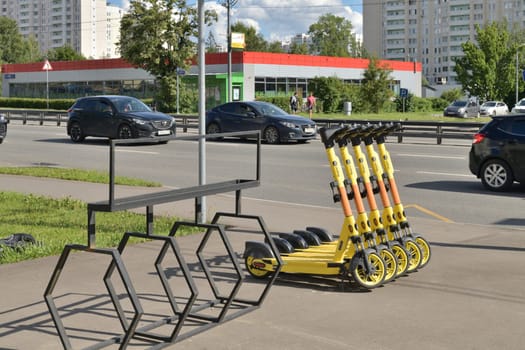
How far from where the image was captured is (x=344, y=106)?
59.7m

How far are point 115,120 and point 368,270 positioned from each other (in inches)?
818

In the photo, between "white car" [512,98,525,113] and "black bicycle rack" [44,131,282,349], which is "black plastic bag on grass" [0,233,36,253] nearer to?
"black bicycle rack" [44,131,282,349]

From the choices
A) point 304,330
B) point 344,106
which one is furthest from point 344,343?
point 344,106

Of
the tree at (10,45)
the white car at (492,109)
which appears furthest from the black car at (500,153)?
the tree at (10,45)

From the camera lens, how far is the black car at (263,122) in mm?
26734

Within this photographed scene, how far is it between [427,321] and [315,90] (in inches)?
2278

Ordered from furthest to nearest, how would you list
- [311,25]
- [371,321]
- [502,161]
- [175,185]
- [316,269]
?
[311,25]
[175,185]
[502,161]
[316,269]
[371,321]

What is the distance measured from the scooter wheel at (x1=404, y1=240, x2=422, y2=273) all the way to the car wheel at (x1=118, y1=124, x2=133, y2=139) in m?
19.4

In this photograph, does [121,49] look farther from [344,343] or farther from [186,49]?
[344,343]

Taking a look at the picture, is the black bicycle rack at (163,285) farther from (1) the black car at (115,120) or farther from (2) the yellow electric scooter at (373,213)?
(1) the black car at (115,120)

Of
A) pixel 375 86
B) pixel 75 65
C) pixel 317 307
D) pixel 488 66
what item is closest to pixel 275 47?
Answer: pixel 75 65

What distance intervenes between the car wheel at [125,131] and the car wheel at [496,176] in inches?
551

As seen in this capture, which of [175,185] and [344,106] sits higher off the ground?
[344,106]

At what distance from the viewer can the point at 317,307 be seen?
6.26 m
